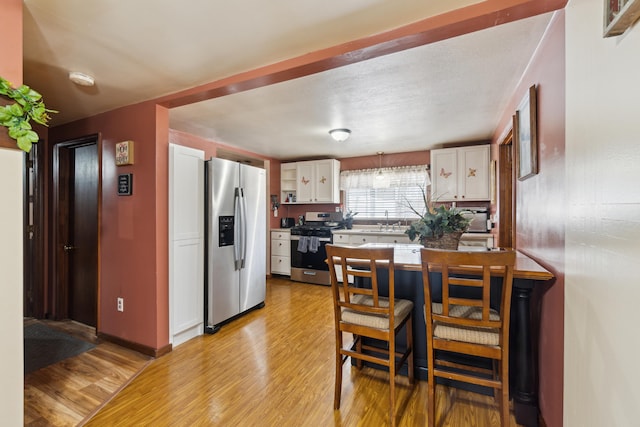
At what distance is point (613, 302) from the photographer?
0.93 meters

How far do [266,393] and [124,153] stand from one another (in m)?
2.40

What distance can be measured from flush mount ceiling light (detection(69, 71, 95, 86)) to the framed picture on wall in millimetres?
3083

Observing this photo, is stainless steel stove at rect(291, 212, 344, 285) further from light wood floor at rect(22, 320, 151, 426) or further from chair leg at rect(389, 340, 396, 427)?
chair leg at rect(389, 340, 396, 427)

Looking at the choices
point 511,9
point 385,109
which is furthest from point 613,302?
point 385,109

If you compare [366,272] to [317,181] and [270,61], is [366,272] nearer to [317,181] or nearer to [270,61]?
[270,61]

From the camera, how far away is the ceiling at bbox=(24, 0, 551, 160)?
1.47 metres

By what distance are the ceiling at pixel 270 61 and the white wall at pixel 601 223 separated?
67cm

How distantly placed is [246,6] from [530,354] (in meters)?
2.53

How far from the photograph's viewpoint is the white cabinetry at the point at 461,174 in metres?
4.10

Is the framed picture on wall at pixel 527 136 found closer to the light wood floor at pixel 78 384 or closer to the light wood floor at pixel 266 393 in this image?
the light wood floor at pixel 266 393

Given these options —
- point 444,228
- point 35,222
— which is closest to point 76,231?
point 35,222

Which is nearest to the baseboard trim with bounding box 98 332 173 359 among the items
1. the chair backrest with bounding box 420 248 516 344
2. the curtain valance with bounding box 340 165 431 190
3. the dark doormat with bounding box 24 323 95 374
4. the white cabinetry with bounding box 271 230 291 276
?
the dark doormat with bounding box 24 323 95 374

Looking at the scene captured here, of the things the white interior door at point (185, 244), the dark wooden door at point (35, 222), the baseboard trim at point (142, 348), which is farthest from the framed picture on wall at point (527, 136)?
the dark wooden door at point (35, 222)

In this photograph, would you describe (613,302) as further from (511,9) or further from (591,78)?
(511,9)
